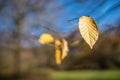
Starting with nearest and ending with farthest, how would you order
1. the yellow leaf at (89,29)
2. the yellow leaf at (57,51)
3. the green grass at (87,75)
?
the yellow leaf at (89,29) < the yellow leaf at (57,51) < the green grass at (87,75)

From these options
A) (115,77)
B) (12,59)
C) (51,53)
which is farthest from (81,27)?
(115,77)

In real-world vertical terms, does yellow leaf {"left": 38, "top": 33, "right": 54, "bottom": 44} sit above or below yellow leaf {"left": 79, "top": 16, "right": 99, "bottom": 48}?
above

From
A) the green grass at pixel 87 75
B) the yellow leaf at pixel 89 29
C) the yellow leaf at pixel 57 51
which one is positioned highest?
the green grass at pixel 87 75

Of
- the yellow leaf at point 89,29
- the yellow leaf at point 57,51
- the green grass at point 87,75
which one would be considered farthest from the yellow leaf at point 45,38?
the green grass at point 87,75

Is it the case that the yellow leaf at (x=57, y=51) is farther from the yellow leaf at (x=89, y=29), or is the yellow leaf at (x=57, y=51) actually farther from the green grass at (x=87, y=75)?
the green grass at (x=87, y=75)

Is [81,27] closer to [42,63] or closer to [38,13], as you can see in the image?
[38,13]

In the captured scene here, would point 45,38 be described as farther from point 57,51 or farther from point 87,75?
point 87,75

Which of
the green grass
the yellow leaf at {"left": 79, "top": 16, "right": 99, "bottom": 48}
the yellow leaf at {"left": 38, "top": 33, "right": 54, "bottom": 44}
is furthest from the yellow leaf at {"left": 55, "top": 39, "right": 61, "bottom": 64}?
the green grass

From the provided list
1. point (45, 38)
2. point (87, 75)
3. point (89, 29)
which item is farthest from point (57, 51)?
point (87, 75)

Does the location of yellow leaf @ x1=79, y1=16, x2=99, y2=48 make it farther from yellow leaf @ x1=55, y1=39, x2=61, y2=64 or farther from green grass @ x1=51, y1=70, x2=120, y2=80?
green grass @ x1=51, y1=70, x2=120, y2=80
